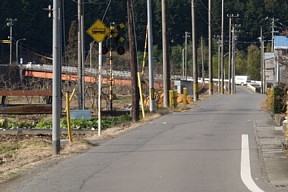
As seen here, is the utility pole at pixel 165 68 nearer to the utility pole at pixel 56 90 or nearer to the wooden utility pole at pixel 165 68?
the wooden utility pole at pixel 165 68

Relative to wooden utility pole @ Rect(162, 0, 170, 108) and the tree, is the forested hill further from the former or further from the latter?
wooden utility pole @ Rect(162, 0, 170, 108)

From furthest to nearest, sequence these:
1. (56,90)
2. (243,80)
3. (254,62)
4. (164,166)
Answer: (243,80) < (254,62) < (56,90) < (164,166)

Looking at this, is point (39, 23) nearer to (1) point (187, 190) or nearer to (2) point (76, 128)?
(2) point (76, 128)

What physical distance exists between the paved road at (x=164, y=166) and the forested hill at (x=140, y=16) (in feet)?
214

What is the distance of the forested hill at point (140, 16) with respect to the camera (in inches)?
3578

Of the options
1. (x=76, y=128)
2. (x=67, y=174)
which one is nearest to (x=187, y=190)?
(x=67, y=174)

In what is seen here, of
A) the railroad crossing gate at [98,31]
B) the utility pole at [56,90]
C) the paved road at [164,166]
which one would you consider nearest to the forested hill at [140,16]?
the railroad crossing gate at [98,31]

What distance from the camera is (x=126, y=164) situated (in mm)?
14820

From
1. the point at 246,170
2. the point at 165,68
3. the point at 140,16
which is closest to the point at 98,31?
the point at 246,170

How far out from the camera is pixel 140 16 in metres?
93.1

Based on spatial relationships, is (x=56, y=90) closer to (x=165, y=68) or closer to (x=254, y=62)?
(x=165, y=68)

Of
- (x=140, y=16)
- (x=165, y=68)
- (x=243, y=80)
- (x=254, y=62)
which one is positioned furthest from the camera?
(x=243, y=80)

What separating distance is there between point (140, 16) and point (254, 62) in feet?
95.3

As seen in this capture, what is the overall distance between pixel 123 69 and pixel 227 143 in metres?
53.4
